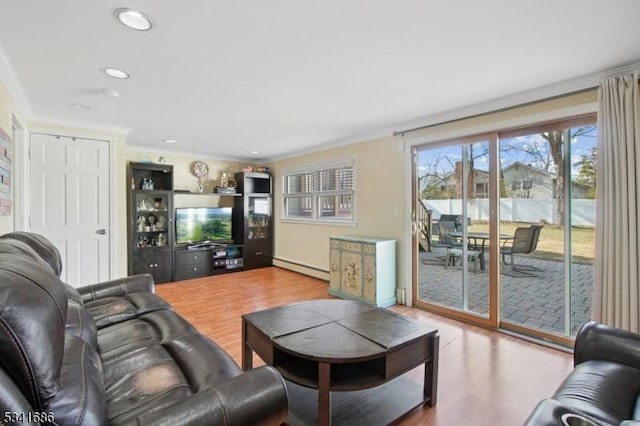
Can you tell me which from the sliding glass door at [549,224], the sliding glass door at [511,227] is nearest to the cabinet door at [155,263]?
the sliding glass door at [511,227]

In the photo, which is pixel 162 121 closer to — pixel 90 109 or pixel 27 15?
pixel 90 109

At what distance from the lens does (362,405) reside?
1.91 metres

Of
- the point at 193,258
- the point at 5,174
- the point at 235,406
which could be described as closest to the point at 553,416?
the point at 235,406

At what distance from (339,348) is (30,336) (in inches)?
51.6

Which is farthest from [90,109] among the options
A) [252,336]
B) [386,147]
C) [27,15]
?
[386,147]

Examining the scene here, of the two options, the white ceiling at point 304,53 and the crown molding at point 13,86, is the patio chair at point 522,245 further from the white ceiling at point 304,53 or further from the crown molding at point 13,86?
the crown molding at point 13,86

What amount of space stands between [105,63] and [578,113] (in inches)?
145

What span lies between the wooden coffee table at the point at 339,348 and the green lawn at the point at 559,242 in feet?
5.84

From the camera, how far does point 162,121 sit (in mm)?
3713

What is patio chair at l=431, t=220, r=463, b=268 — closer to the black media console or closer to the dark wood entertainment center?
the dark wood entertainment center

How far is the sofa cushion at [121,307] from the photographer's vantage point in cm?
205

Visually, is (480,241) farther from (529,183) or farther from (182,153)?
(182,153)

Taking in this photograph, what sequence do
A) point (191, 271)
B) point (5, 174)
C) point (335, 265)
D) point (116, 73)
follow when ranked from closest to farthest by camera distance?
point (116, 73), point (5, 174), point (335, 265), point (191, 271)

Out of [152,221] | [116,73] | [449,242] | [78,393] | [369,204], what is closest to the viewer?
[78,393]
